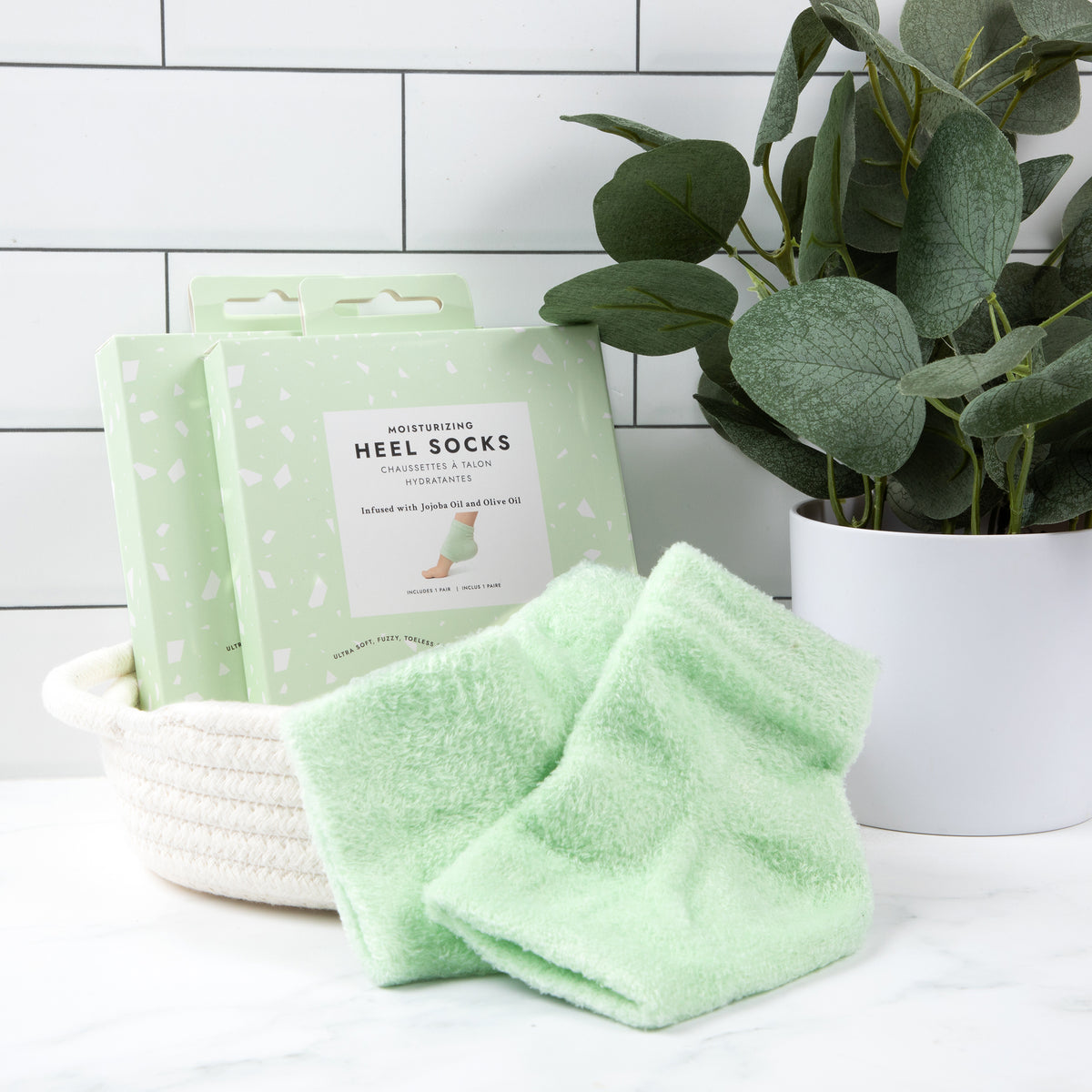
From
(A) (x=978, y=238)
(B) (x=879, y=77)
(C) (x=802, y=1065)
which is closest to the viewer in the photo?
(C) (x=802, y=1065)

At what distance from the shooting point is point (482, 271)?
0.72m

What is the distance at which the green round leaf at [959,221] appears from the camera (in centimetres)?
48

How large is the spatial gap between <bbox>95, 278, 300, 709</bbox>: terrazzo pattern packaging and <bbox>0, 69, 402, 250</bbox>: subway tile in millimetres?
152

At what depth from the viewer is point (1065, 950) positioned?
45 centimetres

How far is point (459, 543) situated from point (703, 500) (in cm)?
23

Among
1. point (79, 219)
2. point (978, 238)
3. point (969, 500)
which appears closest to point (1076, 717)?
point (969, 500)

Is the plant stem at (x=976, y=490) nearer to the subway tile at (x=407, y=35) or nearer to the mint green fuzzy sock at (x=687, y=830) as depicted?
the mint green fuzzy sock at (x=687, y=830)

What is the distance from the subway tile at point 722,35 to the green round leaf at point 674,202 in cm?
16

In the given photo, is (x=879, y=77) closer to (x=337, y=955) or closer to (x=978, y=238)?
(x=978, y=238)

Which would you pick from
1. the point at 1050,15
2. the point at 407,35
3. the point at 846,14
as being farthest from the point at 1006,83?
the point at 407,35

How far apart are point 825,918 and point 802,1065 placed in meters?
0.08

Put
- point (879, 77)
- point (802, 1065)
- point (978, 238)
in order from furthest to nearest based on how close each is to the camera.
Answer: point (879, 77) → point (978, 238) → point (802, 1065)

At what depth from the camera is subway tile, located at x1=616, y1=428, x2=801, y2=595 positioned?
2.43 ft

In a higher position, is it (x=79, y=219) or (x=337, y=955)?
(x=79, y=219)
